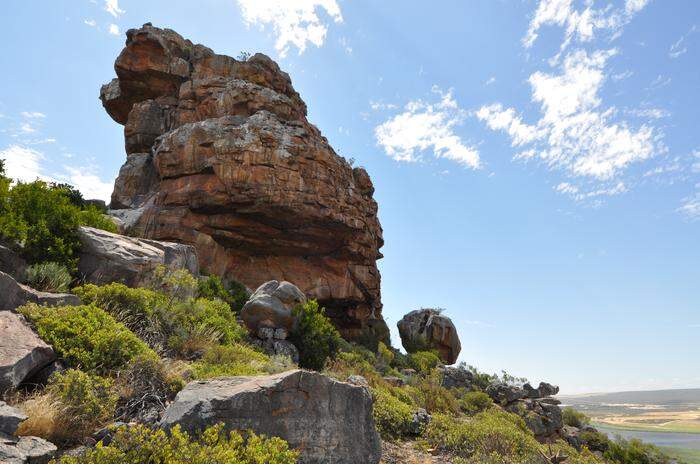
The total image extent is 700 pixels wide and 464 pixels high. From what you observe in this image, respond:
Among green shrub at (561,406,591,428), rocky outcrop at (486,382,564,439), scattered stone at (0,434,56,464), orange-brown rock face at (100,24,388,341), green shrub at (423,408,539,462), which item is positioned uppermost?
orange-brown rock face at (100,24,388,341)

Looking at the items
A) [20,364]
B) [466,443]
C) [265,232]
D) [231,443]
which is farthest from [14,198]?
[265,232]

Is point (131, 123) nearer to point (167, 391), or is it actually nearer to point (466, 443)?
point (167, 391)

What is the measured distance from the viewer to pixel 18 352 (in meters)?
5.48

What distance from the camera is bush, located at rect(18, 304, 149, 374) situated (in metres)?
6.35

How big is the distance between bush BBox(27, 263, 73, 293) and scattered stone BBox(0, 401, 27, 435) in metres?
6.00

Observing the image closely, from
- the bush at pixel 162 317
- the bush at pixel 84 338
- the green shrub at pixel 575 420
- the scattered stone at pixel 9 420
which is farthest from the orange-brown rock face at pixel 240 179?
the scattered stone at pixel 9 420

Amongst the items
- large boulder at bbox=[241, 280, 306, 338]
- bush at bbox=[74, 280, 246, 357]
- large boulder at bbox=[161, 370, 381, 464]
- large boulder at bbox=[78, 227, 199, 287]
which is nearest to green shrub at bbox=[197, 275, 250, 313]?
large boulder at bbox=[241, 280, 306, 338]

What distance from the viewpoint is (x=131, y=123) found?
30.9m

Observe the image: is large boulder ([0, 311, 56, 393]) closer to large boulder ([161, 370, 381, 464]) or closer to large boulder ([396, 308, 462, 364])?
large boulder ([161, 370, 381, 464])

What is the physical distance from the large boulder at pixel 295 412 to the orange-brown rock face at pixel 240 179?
19.9 meters

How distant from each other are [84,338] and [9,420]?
2.66 metres

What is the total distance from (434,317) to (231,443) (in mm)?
34507

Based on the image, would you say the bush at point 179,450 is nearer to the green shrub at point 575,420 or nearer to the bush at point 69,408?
the bush at point 69,408

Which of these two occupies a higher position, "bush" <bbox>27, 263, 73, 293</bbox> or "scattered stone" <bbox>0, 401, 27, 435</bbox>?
"bush" <bbox>27, 263, 73, 293</bbox>
